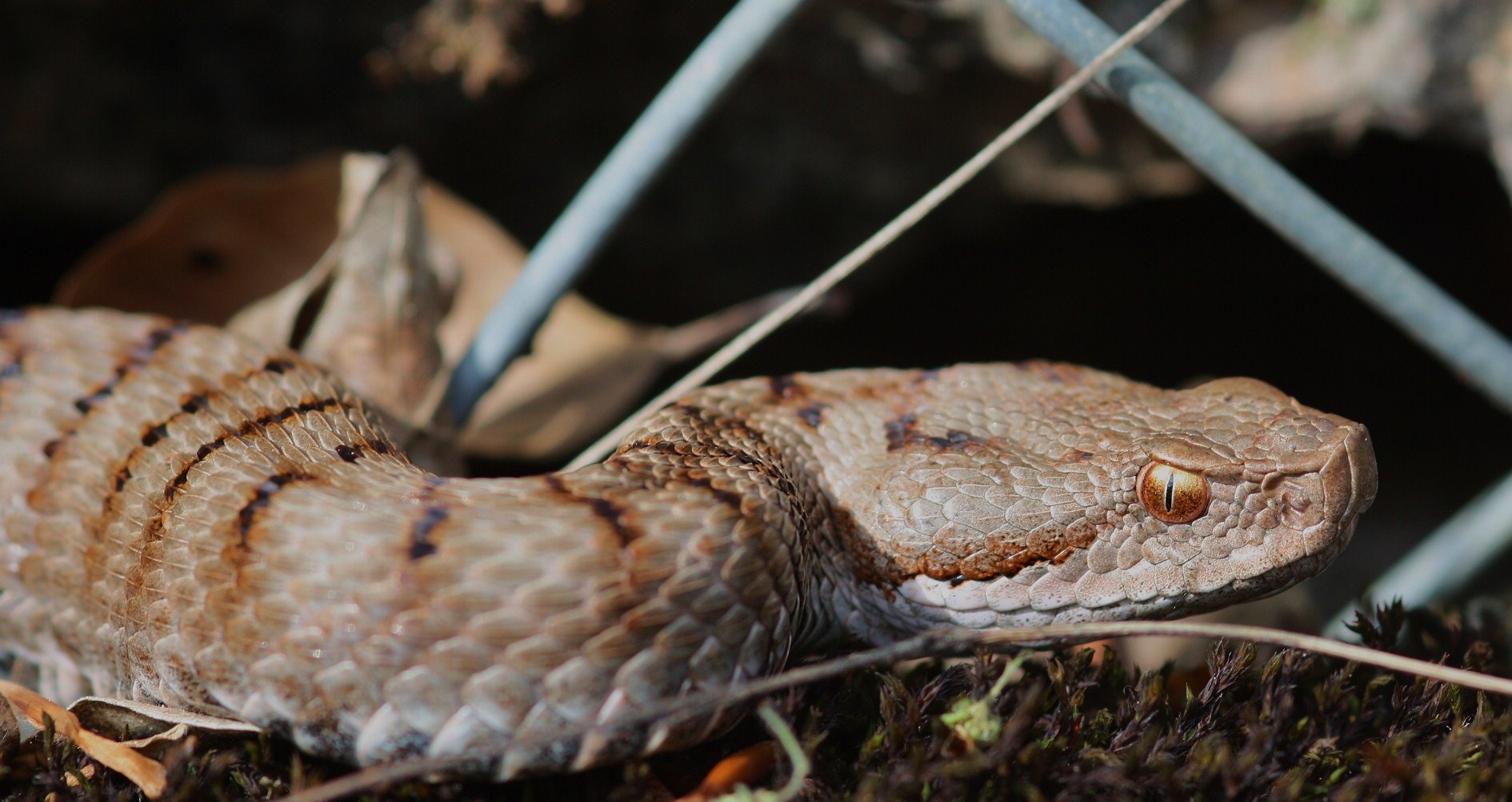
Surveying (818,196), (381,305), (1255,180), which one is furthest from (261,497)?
(818,196)

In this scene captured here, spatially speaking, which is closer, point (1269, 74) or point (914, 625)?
point (914, 625)

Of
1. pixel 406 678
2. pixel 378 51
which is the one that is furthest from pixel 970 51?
pixel 406 678

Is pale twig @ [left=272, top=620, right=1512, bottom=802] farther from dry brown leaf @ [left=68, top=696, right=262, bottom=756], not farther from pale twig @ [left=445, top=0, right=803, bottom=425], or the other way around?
pale twig @ [left=445, top=0, right=803, bottom=425]

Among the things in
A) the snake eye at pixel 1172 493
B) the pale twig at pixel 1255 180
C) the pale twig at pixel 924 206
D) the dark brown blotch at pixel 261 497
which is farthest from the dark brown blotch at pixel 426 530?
the pale twig at pixel 1255 180

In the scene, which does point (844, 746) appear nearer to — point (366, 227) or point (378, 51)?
point (366, 227)

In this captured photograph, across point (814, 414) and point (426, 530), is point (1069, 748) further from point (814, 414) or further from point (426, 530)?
point (426, 530)

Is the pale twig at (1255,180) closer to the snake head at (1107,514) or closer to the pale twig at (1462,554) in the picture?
the snake head at (1107,514)
